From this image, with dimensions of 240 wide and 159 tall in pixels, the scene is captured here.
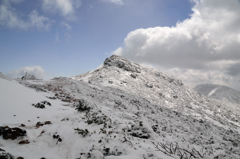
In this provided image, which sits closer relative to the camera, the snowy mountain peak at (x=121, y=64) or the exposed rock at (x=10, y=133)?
the exposed rock at (x=10, y=133)

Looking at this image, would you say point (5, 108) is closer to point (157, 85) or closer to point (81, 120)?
point (81, 120)

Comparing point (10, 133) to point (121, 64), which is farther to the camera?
point (121, 64)

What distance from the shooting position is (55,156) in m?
4.97

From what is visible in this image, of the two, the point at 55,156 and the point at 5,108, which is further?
the point at 5,108

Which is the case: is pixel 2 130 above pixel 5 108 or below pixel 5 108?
below

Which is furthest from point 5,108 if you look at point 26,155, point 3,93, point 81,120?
point 26,155

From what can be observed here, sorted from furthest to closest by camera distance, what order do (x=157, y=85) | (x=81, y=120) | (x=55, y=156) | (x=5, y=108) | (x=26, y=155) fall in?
1. (x=157, y=85)
2. (x=81, y=120)
3. (x=5, y=108)
4. (x=55, y=156)
5. (x=26, y=155)

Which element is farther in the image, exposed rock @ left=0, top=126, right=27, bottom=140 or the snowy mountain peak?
the snowy mountain peak

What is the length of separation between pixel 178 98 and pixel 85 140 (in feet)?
190

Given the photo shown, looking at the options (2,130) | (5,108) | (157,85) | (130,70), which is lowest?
(2,130)

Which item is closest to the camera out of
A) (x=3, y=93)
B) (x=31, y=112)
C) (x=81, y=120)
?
(x=81, y=120)

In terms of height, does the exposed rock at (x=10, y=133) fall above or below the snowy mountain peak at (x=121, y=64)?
below

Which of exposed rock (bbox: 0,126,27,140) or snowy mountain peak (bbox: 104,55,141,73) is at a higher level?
snowy mountain peak (bbox: 104,55,141,73)

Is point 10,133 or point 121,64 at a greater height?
→ point 121,64
